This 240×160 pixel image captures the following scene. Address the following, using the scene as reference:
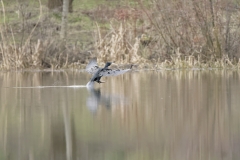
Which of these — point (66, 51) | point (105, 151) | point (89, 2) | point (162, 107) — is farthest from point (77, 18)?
point (105, 151)

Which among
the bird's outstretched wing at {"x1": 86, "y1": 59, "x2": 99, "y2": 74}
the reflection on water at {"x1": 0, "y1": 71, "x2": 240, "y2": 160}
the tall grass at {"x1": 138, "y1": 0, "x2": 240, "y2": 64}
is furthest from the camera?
the tall grass at {"x1": 138, "y1": 0, "x2": 240, "y2": 64}

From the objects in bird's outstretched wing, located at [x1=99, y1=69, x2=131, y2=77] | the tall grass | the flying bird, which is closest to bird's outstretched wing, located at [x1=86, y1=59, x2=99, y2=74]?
the flying bird

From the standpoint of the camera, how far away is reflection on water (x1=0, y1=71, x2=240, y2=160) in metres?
7.27

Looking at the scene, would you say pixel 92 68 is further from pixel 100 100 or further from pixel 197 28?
pixel 197 28

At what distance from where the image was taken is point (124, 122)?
30.9 feet

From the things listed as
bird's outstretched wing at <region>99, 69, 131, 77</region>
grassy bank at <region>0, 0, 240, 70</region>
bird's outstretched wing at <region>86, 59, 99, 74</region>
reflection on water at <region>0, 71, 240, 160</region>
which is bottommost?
reflection on water at <region>0, 71, 240, 160</region>

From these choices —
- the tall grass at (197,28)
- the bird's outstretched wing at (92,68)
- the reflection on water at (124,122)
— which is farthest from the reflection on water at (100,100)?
the tall grass at (197,28)

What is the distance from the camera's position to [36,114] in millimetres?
10492

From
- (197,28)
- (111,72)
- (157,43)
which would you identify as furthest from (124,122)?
(157,43)

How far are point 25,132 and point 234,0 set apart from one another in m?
14.9

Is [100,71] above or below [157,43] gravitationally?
below

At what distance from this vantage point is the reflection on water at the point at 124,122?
23.9 ft

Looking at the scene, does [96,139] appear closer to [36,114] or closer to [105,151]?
[105,151]

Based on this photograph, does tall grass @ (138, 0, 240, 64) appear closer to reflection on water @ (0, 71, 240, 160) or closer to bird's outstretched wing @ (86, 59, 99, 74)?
reflection on water @ (0, 71, 240, 160)
